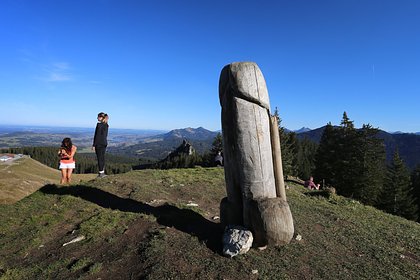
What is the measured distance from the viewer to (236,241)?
6910mm

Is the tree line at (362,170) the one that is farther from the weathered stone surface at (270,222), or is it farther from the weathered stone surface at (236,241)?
the weathered stone surface at (236,241)

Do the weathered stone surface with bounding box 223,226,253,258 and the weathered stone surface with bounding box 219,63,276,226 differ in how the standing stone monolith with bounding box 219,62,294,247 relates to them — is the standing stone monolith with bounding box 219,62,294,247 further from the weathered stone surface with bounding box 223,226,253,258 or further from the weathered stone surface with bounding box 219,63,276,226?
the weathered stone surface with bounding box 223,226,253,258

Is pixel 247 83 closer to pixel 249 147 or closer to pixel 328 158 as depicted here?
pixel 249 147

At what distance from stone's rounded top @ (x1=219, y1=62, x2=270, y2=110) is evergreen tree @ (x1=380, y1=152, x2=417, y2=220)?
41798 millimetres

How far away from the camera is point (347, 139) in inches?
1547

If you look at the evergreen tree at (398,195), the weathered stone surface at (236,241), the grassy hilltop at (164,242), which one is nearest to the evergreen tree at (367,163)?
the evergreen tree at (398,195)

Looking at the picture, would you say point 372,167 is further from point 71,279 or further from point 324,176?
point 71,279

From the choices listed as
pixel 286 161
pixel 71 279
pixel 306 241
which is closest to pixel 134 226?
pixel 71 279

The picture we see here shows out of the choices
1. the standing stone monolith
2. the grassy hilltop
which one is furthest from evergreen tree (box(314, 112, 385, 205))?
the standing stone monolith

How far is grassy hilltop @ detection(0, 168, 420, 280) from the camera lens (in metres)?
6.46

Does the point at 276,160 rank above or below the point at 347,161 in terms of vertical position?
above

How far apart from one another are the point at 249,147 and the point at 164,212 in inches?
159

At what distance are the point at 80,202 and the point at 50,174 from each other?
337ft

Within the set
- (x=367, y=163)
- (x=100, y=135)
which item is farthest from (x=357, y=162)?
(x=100, y=135)
